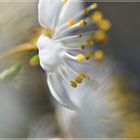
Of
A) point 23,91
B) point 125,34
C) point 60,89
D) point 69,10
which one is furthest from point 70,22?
point 125,34

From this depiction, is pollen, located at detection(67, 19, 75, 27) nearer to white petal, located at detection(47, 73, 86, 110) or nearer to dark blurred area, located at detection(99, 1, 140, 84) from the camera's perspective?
white petal, located at detection(47, 73, 86, 110)

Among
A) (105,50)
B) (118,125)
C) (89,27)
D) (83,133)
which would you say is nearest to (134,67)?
(105,50)

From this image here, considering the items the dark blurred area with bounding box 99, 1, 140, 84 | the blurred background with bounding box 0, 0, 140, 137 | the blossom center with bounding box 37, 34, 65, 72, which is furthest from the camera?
the dark blurred area with bounding box 99, 1, 140, 84

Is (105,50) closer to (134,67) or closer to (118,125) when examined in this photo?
(134,67)

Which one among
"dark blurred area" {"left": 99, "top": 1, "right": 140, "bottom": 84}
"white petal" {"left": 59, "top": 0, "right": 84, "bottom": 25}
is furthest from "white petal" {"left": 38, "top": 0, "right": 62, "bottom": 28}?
"dark blurred area" {"left": 99, "top": 1, "right": 140, "bottom": 84}

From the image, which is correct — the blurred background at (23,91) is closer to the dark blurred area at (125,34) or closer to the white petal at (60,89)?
the white petal at (60,89)

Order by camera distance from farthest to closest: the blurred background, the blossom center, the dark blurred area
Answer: the dark blurred area, the blurred background, the blossom center

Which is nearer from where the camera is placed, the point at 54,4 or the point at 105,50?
the point at 54,4
